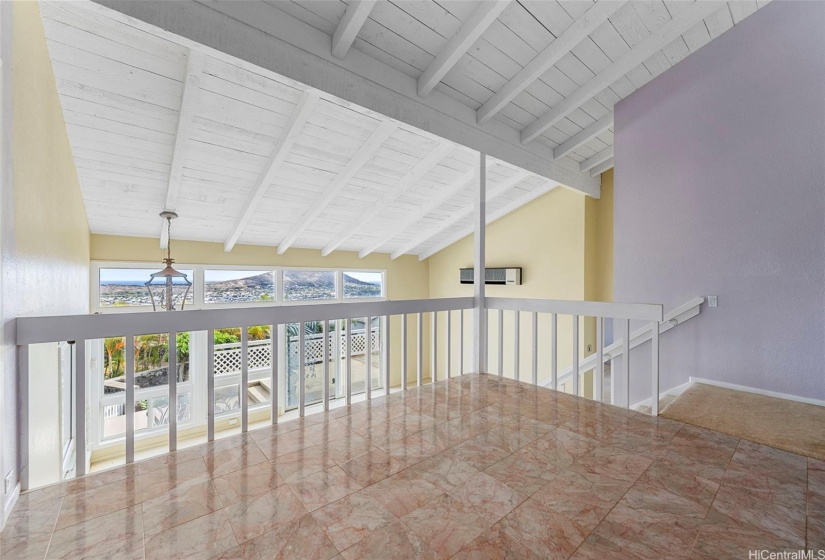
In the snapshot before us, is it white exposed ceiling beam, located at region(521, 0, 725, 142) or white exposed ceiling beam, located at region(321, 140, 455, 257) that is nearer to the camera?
white exposed ceiling beam, located at region(521, 0, 725, 142)

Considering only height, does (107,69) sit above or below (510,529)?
above

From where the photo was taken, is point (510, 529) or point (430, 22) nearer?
point (510, 529)

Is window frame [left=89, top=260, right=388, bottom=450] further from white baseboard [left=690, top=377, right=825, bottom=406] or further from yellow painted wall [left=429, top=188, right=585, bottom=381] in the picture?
white baseboard [left=690, top=377, right=825, bottom=406]

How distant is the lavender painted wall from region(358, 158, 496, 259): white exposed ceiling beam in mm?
1575

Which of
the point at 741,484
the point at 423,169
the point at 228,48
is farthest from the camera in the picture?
the point at 423,169

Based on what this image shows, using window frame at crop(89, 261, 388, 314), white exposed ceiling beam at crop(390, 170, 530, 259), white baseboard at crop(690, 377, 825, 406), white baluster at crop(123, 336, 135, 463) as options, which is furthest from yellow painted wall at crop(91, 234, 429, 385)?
white baseboard at crop(690, 377, 825, 406)

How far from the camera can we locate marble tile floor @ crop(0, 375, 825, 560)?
111cm

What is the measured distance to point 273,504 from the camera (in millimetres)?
1313

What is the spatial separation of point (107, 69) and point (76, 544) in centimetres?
238

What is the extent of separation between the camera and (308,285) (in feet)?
19.7

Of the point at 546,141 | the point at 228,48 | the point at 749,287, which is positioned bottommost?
the point at 749,287

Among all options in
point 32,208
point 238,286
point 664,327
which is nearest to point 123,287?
point 238,286

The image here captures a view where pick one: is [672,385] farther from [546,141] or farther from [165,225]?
[165,225]

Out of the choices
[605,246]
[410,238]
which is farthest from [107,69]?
[605,246]
